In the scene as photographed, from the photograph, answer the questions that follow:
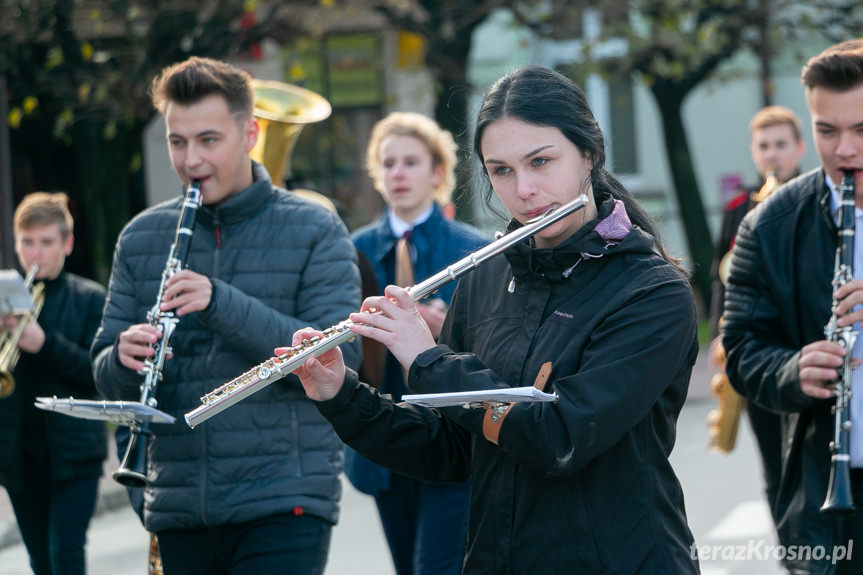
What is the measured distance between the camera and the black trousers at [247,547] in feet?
11.5

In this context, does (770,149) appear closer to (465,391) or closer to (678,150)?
(465,391)

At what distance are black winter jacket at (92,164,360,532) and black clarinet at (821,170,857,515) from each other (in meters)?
1.38

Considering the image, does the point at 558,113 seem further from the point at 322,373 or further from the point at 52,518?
the point at 52,518

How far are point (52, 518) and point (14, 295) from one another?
0.94m

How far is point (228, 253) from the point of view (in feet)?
12.3

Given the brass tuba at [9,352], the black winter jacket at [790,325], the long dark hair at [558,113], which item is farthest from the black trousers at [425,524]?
the long dark hair at [558,113]

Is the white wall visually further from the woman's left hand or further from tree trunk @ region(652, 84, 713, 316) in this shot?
the woman's left hand

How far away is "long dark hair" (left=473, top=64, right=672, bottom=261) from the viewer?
2.73m

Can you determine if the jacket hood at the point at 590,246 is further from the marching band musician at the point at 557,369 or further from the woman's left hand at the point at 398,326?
the woman's left hand at the point at 398,326

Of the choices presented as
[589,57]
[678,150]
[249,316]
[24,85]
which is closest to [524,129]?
[249,316]

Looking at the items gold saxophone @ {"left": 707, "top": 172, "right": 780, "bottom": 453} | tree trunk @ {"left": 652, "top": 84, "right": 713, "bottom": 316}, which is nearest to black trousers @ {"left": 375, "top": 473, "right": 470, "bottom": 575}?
gold saxophone @ {"left": 707, "top": 172, "right": 780, "bottom": 453}

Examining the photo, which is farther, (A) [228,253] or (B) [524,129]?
(A) [228,253]

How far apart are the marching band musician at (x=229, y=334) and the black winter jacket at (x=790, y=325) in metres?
1.18

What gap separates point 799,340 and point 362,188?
14762mm
